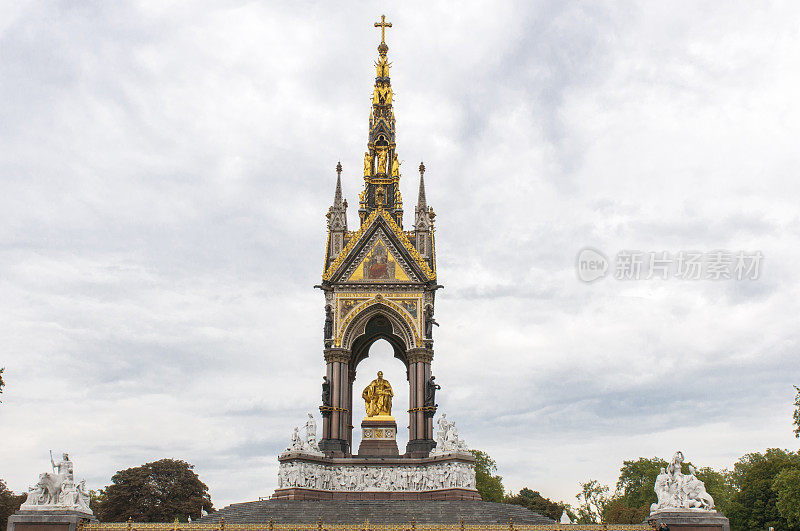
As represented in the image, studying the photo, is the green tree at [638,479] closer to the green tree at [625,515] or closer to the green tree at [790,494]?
the green tree at [625,515]

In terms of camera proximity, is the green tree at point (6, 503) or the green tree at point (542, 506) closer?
the green tree at point (6, 503)

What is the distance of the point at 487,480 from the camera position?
223 feet

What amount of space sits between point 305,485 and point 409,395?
6090 millimetres

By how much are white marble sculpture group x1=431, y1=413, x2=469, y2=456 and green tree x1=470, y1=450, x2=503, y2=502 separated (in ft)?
109

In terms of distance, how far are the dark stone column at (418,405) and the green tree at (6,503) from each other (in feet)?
88.7

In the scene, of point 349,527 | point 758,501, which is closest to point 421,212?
point 349,527

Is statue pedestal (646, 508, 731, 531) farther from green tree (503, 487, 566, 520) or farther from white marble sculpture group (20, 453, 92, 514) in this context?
green tree (503, 487, 566, 520)

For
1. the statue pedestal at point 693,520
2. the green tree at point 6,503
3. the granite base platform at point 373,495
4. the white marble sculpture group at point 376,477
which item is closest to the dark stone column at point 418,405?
the white marble sculpture group at point 376,477

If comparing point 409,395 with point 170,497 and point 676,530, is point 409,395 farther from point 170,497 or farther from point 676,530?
point 170,497

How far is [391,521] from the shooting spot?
23750 mm

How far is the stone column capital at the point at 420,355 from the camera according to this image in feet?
105

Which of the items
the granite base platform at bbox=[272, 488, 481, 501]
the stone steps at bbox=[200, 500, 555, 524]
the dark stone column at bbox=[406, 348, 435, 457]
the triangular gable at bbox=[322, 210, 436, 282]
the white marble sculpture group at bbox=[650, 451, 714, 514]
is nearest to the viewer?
the white marble sculpture group at bbox=[650, 451, 714, 514]

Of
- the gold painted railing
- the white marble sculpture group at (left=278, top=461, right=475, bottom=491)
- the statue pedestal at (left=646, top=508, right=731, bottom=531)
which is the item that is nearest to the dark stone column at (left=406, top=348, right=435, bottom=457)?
the white marble sculpture group at (left=278, top=461, right=475, bottom=491)

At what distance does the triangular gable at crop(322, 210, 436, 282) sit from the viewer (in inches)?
1305
